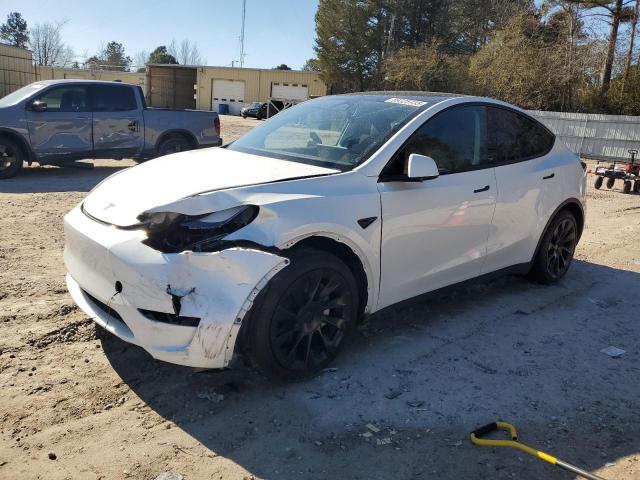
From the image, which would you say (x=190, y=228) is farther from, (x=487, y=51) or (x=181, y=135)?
(x=487, y=51)

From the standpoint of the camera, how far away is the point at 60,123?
412 inches

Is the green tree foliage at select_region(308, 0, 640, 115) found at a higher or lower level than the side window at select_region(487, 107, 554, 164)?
higher

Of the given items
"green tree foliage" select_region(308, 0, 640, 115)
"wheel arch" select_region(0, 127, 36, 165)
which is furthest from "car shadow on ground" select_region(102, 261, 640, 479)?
"green tree foliage" select_region(308, 0, 640, 115)

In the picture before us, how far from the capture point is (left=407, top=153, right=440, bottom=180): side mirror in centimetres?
367

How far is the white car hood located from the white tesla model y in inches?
0.6

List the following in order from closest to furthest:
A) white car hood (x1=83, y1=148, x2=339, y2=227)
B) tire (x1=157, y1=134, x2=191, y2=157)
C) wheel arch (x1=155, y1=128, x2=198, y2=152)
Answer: white car hood (x1=83, y1=148, x2=339, y2=227) < wheel arch (x1=155, y1=128, x2=198, y2=152) < tire (x1=157, y1=134, x2=191, y2=157)

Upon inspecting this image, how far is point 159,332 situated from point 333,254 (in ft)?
3.78

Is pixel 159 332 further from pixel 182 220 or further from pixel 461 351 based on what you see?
pixel 461 351

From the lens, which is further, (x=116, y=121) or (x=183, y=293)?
(x=116, y=121)

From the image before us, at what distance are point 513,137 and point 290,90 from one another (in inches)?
2167

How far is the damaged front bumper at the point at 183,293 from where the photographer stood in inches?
116

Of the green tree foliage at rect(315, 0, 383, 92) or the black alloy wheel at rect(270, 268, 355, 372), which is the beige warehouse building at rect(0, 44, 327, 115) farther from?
the black alloy wheel at rect(270, 268, 355, 372)

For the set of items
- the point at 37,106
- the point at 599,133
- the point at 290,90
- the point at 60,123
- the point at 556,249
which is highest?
the point at 290,90

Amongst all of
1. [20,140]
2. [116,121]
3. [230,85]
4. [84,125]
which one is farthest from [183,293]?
[230,85]
